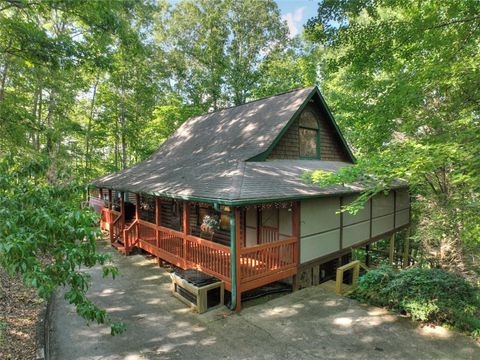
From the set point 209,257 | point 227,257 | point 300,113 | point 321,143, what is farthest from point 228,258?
point 321,143

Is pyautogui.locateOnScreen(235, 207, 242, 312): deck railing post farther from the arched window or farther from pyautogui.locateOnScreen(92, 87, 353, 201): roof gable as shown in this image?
the arched window

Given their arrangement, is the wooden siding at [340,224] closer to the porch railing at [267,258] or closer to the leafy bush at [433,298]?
the porch railing at [267,258]

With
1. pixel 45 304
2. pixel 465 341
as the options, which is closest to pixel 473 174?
pixel 465 341

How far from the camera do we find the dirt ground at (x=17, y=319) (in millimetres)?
4934

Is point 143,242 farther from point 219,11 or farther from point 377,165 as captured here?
point 219,11

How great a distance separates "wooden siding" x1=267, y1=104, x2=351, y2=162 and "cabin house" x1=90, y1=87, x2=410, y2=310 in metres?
0.04

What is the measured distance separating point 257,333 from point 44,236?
4.44 meters

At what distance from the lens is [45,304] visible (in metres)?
6.95

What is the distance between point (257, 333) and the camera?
5.87 metres

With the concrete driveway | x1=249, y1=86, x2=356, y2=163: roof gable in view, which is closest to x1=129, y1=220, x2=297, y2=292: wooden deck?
the concrete driveway

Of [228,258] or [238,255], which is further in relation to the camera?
[228,258]

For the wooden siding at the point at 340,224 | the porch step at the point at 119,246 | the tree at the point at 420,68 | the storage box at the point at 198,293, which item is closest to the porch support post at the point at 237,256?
the storage box at the point at 198,293

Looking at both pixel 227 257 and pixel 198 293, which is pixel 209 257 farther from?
→ pixel 198 293

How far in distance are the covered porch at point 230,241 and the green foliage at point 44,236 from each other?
3.39 m
